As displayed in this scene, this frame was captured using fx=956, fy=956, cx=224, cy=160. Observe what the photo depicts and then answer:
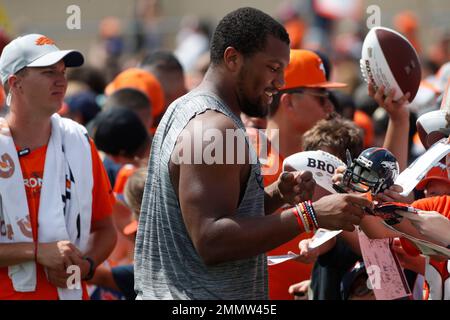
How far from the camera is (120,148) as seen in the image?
6.88 m

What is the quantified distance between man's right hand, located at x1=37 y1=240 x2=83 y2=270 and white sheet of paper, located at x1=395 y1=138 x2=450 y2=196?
177 cm

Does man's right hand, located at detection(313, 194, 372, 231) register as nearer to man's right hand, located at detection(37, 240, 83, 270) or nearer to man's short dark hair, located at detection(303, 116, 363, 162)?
man's short dark hair, located at detection(303, 116, 363, 162)

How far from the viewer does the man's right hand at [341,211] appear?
3.83 meters

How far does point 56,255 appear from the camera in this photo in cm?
491

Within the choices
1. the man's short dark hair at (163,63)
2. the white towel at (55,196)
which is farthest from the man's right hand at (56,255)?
the man's short dark hair at (163,63)

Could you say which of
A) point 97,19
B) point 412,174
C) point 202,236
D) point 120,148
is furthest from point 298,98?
point 97,19

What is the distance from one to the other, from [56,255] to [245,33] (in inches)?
62.7

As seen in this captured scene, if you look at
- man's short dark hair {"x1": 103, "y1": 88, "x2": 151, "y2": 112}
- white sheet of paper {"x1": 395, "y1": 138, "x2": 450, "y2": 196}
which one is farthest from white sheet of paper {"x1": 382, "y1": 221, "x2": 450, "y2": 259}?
man's short dark hair {"x1": 103, "y1": 88, "x2": 151, "y2": 112}

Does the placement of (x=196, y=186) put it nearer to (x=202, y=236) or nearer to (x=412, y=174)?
(x=202, y=236)

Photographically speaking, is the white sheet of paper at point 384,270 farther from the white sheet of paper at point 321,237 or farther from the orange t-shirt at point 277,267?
the orange t-shirt at point 277,267

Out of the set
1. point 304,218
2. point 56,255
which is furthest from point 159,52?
point 304,218

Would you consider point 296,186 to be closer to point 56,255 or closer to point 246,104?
point 246,104

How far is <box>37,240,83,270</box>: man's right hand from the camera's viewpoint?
490 centimetres

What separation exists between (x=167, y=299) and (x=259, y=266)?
0.44 meters
